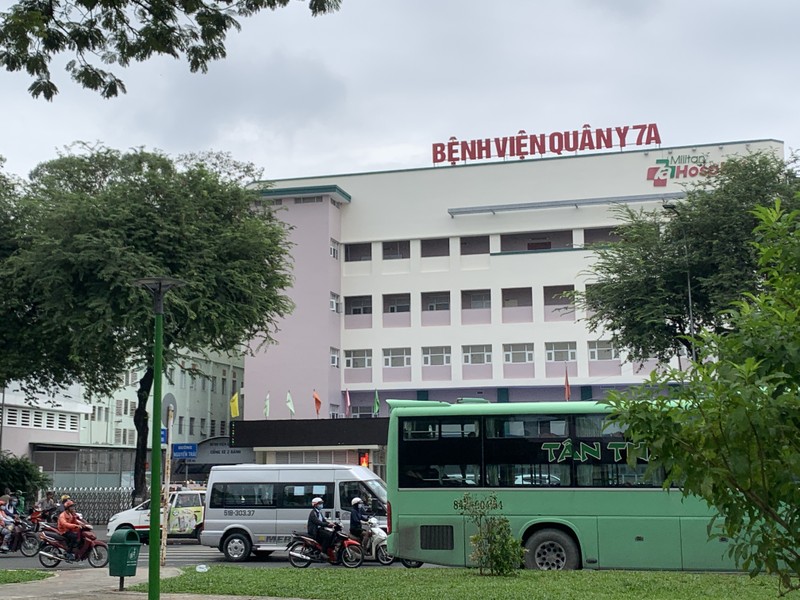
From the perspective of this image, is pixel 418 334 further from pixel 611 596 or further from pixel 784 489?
pixel 784 489

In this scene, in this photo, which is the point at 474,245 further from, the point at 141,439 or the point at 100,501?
the point at 100,501

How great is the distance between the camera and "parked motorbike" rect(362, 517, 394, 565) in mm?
22156

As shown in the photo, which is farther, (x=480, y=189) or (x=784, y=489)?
(x=480, y=189)

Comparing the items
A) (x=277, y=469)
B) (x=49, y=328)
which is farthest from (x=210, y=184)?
(x=277, y=469)

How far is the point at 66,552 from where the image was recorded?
74.6 ft

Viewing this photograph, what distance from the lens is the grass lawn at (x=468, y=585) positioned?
47.5 feet

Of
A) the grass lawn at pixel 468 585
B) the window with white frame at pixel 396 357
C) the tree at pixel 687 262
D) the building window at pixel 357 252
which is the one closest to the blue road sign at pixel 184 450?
the grass lawn at pixel 468 585

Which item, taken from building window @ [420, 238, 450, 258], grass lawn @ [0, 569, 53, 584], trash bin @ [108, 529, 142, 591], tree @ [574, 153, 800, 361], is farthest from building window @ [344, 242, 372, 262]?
trash bin @ [108, 529, 142, 591]

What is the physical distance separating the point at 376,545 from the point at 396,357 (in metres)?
35.1

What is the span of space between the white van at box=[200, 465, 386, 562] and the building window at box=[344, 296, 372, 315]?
110 ft

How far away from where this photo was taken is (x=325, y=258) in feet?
188

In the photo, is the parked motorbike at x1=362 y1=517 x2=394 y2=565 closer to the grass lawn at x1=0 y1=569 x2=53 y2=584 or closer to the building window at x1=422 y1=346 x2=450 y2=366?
the grass lawn at x1=0 y1=569 x2=53 y2=584

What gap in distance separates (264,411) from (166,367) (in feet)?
74.1

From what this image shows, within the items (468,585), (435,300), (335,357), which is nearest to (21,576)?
(468,585)
